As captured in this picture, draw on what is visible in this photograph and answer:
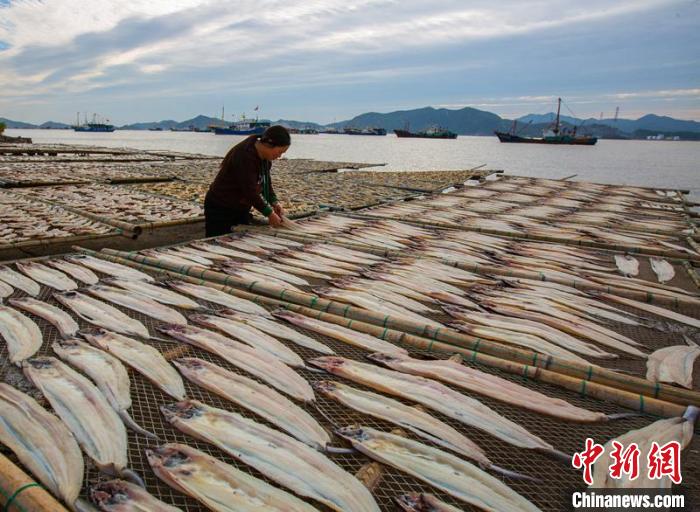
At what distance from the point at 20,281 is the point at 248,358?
Answer: 8.19 feet

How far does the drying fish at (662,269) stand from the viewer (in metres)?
5.03

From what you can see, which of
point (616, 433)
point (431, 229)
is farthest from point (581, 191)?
point (616, 433)

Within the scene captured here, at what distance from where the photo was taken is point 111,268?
438 cm

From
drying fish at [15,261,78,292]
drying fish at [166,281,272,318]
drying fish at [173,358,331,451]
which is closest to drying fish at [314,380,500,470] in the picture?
drying fish at [173,358,331,451]

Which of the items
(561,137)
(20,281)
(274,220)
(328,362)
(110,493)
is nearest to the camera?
(110,493)

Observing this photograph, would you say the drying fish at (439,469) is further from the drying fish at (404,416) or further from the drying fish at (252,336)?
the drying fish at (252,336)

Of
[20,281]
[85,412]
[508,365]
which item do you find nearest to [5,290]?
[20,281]

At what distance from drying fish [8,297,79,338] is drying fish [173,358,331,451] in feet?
2.94

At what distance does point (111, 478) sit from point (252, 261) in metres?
3.18

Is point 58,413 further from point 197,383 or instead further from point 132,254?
point 132,254

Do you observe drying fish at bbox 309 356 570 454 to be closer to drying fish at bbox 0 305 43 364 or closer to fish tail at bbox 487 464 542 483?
fish tail at bbox 487 464 542 483

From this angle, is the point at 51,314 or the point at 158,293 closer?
the point at 51,314

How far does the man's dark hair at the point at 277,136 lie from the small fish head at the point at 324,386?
12.0ft

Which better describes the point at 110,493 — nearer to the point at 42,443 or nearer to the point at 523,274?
the point at 42,443
